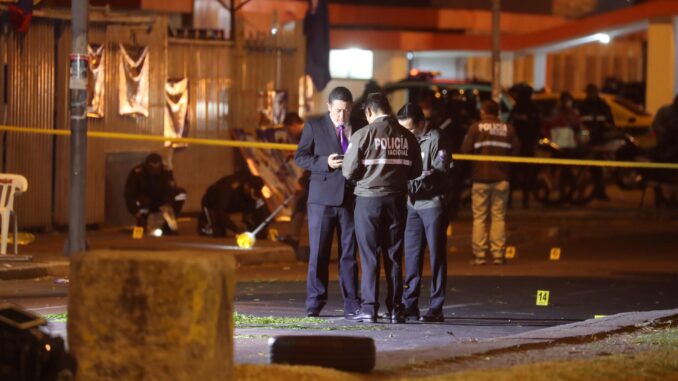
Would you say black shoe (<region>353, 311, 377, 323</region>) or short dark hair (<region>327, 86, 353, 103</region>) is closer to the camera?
black shoe (<region>353, 311, 377, 323</region>)

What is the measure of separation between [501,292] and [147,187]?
5.93 meters

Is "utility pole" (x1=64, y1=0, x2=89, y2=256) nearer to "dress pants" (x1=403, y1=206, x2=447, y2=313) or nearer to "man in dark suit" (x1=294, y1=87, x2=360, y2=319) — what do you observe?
"man in dark suit" (x1=294, y1=87, x2=360, y2=319)

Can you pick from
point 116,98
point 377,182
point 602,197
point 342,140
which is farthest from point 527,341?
point 602,197

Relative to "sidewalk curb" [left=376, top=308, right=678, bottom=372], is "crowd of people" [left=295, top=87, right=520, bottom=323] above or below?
above

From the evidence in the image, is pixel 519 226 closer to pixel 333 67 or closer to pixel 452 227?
pixel 452 227

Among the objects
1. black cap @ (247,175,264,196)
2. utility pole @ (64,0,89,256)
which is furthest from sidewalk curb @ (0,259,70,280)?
black cap @ (247,175,264,196)

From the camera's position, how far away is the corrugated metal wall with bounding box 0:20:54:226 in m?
17.9

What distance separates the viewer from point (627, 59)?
168 ft

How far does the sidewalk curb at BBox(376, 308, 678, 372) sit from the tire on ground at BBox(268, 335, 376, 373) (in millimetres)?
334

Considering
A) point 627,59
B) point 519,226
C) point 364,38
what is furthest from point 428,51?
point 519,226

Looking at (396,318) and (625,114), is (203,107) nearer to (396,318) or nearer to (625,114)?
(396,318)

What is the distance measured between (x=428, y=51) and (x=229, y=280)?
3805cm

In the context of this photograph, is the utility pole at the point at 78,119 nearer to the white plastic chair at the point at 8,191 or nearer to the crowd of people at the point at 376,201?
the white plastic chair at the point at 8,191

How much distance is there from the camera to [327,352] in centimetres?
847
